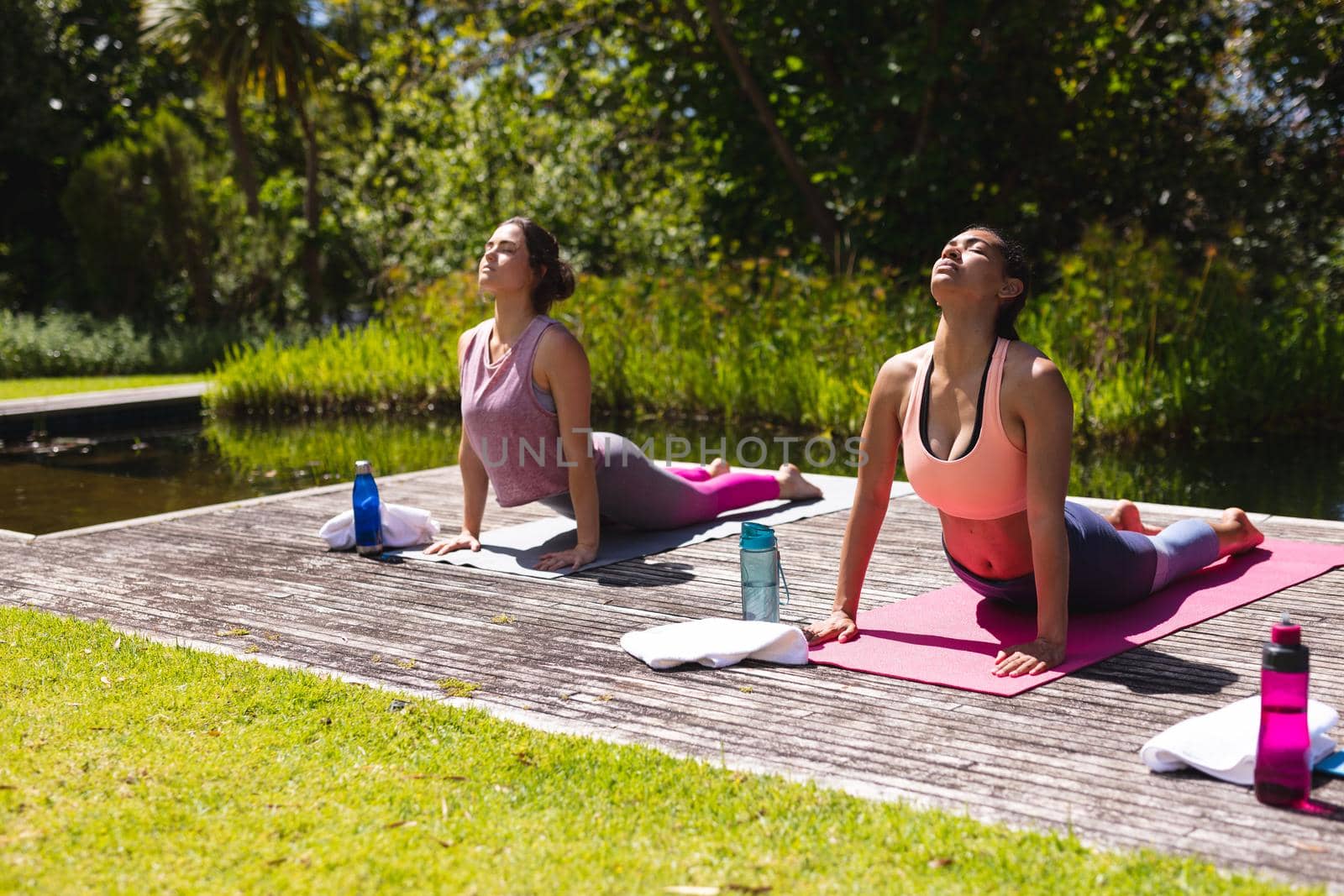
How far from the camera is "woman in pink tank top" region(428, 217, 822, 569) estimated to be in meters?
5.04

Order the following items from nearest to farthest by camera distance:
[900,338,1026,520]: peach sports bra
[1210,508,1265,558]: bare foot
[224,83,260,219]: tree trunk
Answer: [900,338,1026,520]: peach sports bra < [1210,508,1265,558]: bare foot < [224,83,260,219]: tree trunk

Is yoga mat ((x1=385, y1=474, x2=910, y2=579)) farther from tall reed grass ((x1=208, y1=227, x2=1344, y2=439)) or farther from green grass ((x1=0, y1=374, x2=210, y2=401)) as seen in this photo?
green grass ((x1=0, y1=374, x2=210, y2=401))

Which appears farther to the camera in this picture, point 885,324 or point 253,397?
point 253,397

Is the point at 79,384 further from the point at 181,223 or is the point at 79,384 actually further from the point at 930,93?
the point at 930,93

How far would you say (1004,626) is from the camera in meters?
3.91

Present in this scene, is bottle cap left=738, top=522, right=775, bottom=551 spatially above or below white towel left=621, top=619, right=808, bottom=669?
above

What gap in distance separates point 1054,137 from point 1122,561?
35.2 feet

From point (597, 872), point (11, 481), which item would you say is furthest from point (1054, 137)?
point (597, 872)

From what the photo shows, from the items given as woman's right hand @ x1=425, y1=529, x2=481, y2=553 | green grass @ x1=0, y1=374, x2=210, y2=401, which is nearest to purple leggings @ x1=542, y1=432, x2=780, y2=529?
woman's right hand @ x1=425, y1=529, x2=481, y2=553

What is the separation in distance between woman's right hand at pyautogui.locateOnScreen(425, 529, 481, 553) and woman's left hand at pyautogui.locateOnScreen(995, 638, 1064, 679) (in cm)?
244

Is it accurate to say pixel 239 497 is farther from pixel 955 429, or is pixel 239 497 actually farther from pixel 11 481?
pixel 955 429

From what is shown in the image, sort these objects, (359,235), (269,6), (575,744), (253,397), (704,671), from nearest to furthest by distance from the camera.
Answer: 1. (575,744)
2. (704,671)
3. (253,397)
4. (269,6)
5. (359,235)

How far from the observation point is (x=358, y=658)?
12.3ft

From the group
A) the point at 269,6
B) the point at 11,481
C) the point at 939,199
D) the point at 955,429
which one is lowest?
the point at 11,481
